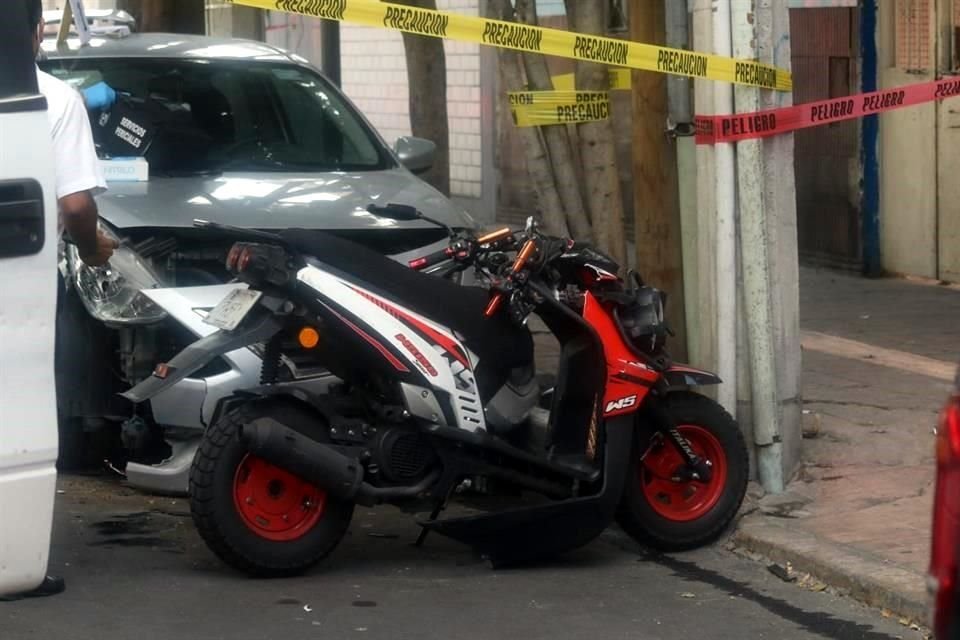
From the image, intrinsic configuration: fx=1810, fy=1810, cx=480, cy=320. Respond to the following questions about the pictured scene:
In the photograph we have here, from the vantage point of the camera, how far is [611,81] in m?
8.62

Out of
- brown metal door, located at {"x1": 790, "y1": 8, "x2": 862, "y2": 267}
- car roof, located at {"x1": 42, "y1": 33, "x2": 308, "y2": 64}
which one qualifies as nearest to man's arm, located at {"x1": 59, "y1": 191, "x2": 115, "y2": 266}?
car roof, located at {"x1": 42, "y1": 33, "x2": 308, "y2": 64}

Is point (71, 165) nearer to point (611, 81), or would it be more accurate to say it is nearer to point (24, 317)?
point (24, 317)

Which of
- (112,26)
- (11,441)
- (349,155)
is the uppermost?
(112,26)

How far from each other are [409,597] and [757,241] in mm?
2123

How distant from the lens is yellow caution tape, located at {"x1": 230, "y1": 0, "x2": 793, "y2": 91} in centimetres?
680

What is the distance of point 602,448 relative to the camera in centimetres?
621

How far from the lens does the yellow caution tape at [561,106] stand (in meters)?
8.20

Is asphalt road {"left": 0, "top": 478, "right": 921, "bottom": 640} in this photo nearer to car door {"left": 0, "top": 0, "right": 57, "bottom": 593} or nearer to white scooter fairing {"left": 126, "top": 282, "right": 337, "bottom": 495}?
white scooter fairing {"left": 126, "top": 282, "right": 337, "bottom": 495}

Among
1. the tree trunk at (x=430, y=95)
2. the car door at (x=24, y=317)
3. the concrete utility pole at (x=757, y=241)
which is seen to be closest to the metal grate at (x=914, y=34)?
the tree trunk at (x=430, y=95)

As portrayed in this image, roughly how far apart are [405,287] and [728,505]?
1.46m

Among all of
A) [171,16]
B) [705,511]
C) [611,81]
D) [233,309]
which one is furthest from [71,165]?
[171,16]

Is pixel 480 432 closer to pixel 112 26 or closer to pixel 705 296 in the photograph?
pixel 705 296

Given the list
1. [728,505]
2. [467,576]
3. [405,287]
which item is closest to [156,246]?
[405,287]

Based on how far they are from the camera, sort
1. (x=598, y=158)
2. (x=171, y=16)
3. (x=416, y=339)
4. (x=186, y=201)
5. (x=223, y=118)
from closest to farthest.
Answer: (x=416, y=339) < (x=186, y=201) < (x=598, y=158) < (x=223, y=118) < (x=171, y=16)
